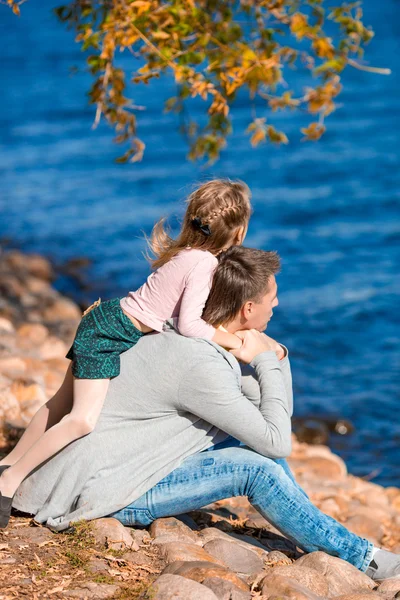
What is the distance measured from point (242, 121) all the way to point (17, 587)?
687 inches

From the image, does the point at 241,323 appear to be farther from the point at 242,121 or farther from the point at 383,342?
the point at 242,121

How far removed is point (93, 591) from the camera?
3.41 metres

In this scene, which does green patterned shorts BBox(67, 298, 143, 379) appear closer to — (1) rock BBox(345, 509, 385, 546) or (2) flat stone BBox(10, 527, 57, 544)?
(2) flat stone BBox(10, 527, 57, 544)

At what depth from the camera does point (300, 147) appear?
1856 centimetres

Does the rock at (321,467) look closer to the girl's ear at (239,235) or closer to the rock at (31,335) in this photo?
the rock at (31,335)

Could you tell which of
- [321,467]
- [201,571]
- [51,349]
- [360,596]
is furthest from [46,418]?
[51,349]

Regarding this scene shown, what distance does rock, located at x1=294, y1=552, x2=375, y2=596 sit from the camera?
3.76 metres

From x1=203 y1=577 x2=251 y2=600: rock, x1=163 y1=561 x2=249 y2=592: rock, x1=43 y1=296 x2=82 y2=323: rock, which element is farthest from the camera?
x1=43 y1=296 x2=82 y2=323: rock

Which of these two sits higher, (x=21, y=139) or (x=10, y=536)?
(x=10, y=536)

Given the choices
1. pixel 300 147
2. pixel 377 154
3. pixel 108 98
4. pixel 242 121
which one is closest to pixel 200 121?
pixel 242 121

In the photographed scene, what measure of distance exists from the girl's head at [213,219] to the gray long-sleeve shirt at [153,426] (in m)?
0.51

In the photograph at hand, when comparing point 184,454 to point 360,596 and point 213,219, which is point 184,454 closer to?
point 360,596

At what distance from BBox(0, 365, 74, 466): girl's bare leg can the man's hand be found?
797 millimetres

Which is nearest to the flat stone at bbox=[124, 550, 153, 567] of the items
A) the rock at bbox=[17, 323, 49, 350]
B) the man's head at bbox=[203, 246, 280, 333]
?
the man's head at bbox=[203, 246, 280, 333]
